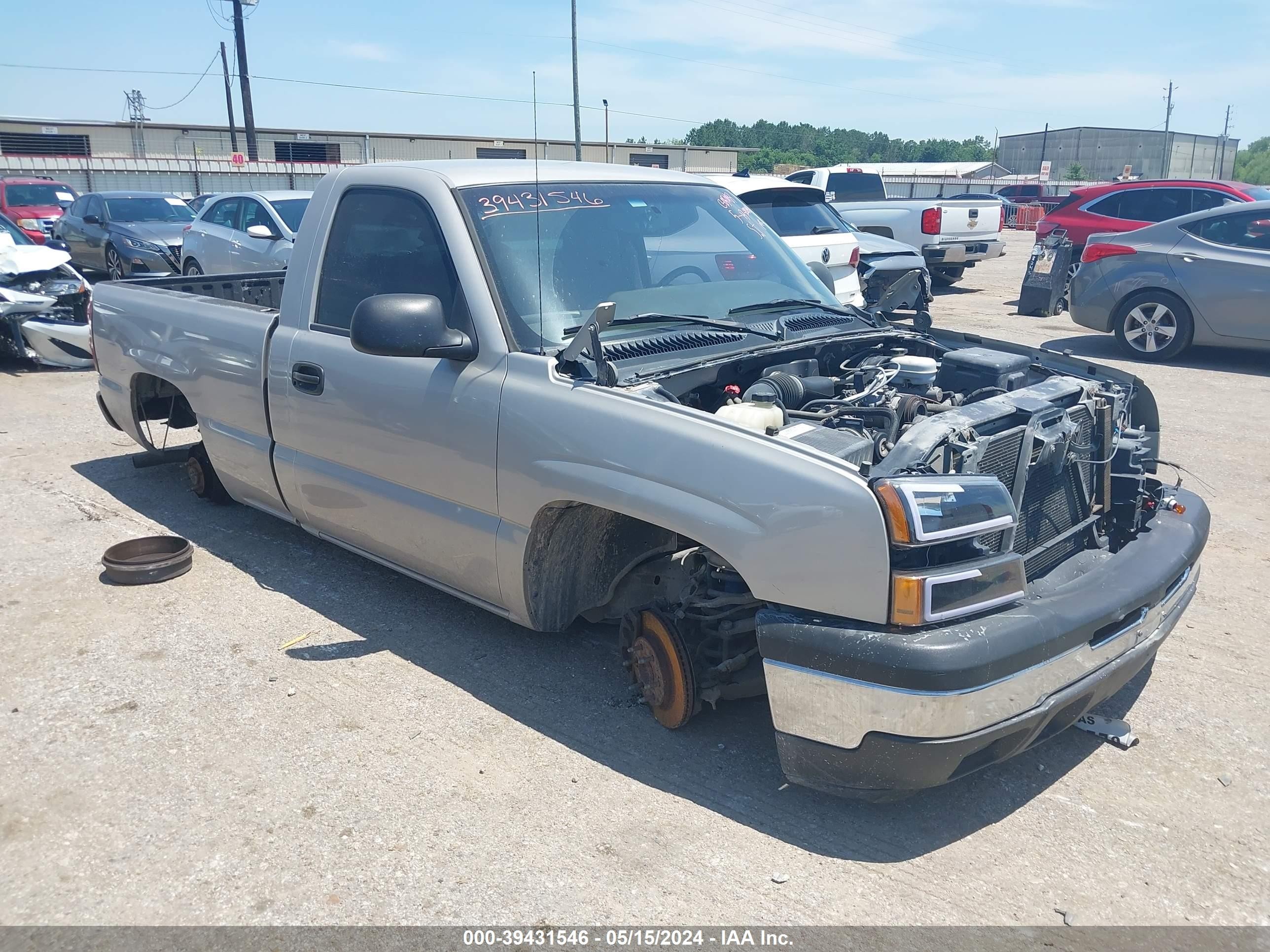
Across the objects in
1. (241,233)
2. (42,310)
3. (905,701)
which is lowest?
(905,701)

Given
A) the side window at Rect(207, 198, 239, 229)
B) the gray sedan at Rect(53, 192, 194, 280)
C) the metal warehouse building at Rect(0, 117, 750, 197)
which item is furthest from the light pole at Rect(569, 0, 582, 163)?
the metal warehouse building at Rect(0, 117, 750, 197)

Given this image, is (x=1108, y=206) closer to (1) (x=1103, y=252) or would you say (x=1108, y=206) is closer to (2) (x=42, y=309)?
(1) (x=1103, y=252)

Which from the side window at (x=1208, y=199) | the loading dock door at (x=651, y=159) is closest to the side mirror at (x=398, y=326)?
the side window at (x=1208, y=199)

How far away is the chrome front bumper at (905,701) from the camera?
2.63 meters

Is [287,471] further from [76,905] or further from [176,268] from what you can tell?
[176,268]

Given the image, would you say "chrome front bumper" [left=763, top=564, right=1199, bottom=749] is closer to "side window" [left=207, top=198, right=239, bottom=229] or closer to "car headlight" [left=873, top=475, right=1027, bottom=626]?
"car headlight" [left=873, top=475, right=1027, bottom=626]

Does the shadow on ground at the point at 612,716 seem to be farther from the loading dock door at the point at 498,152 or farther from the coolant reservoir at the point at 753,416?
the loading dock door at the point at 498,152

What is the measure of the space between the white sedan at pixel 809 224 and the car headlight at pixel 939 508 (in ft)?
24.7

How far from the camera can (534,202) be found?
12.9 feet

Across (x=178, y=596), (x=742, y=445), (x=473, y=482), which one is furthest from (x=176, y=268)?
(x=742, y=445)

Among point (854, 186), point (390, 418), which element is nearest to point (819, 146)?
point (854, 186)

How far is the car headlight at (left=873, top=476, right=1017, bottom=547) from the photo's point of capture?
8.61ft

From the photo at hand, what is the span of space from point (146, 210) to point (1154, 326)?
15.6 metres

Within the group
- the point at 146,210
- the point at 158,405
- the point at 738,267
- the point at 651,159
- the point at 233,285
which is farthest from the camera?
the point at 651,159
